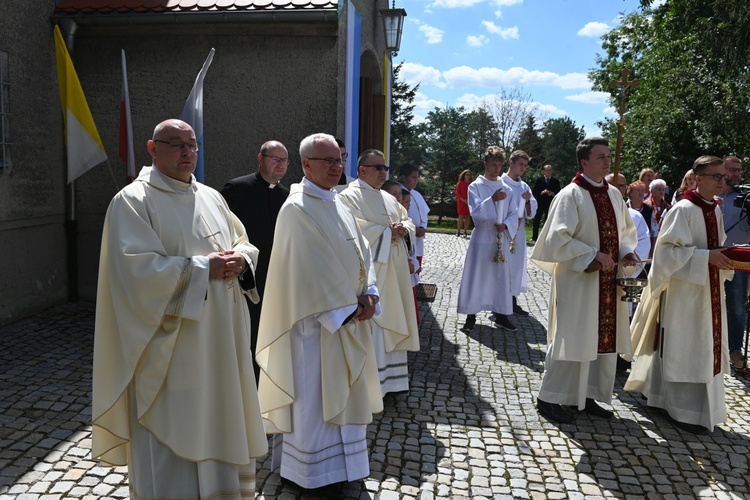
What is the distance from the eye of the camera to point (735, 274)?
6.55m

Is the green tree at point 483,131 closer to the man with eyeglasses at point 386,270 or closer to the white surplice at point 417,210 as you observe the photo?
the white surplice at point 417,210

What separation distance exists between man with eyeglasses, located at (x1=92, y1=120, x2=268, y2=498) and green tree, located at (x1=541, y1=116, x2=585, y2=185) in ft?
141

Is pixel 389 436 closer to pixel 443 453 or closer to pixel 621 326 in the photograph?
pixel 443 453

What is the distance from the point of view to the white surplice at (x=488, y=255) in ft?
25.8

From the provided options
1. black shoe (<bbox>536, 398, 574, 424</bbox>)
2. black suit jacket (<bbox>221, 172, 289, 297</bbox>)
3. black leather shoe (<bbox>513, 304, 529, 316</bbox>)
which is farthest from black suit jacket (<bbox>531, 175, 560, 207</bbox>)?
black suit jacket (<bbox>221, 172, 289, 297</bbox>)

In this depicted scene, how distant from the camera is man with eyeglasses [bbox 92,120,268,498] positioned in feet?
9.67

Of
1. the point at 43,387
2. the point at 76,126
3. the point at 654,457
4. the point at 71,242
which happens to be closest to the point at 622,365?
the point at 654,457

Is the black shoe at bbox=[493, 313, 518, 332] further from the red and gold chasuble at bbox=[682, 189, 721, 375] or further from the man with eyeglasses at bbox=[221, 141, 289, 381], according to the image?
the man with eyeglasses at bbox=[221, 141, 289, 381]

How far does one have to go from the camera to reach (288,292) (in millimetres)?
3646

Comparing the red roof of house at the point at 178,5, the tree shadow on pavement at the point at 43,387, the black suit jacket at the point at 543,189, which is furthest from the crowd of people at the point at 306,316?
the black suit jacket at the point at 543,189

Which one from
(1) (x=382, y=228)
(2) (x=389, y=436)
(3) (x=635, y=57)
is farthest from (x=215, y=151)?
(3) (x=635, y=57)

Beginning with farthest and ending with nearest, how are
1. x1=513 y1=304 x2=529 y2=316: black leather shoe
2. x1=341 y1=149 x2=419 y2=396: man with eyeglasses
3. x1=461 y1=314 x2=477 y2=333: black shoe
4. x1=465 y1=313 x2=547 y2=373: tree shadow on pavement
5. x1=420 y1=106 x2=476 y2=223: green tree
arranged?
1. x1=420 y1=106 x2=476 y2=223: green tree
2. x1=513 y1=304 x2=529 y2=316: black leather shoe
3. x1=461 y1=314 x2=477 y2=333: black shoe
4. x1=465 y1=313 x2=547 y2=373: tree shadow on pavement
5. x1=341 y1=149 x2=419 y2=396: man with eyeglasses

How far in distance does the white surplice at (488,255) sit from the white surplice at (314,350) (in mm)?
4329

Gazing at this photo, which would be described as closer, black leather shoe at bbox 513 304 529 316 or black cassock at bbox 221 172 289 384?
black cassock at bbox 221 172 289 384
